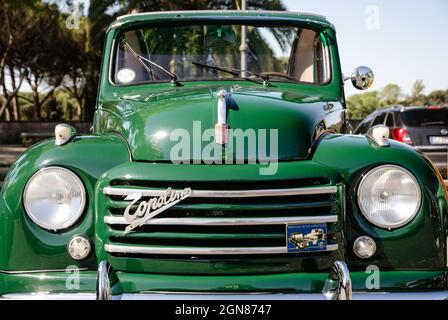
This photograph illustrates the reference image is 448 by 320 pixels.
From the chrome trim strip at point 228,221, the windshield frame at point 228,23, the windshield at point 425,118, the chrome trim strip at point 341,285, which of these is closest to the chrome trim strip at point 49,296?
the chrome trim strip at point 228,221

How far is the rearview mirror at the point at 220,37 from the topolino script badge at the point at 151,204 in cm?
214

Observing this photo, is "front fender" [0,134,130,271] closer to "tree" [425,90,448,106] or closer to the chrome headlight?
the chrome headlight

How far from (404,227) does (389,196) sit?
0.16m

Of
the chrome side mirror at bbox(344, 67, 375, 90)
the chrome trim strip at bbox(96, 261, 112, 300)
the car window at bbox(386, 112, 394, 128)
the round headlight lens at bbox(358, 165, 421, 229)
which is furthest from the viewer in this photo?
the car window at bbox(386, 112, 394, 128)

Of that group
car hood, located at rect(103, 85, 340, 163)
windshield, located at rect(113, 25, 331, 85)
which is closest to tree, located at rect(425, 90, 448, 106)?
windshield, located at rect(113, 25, 331, 85)

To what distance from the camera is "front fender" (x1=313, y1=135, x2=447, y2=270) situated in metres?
2.82

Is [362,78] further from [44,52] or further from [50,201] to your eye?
[44,52]

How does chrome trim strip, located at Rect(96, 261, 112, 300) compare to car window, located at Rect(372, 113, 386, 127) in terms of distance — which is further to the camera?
car window, located at Rect(372, 113, 386, 127)

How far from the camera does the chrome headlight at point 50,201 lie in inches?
110

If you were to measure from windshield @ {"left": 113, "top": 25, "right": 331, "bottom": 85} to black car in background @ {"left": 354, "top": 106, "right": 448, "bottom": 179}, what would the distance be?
6.70m

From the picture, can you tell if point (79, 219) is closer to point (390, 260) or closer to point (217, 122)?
point (217, 122)

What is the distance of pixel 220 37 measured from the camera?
4.58 m
